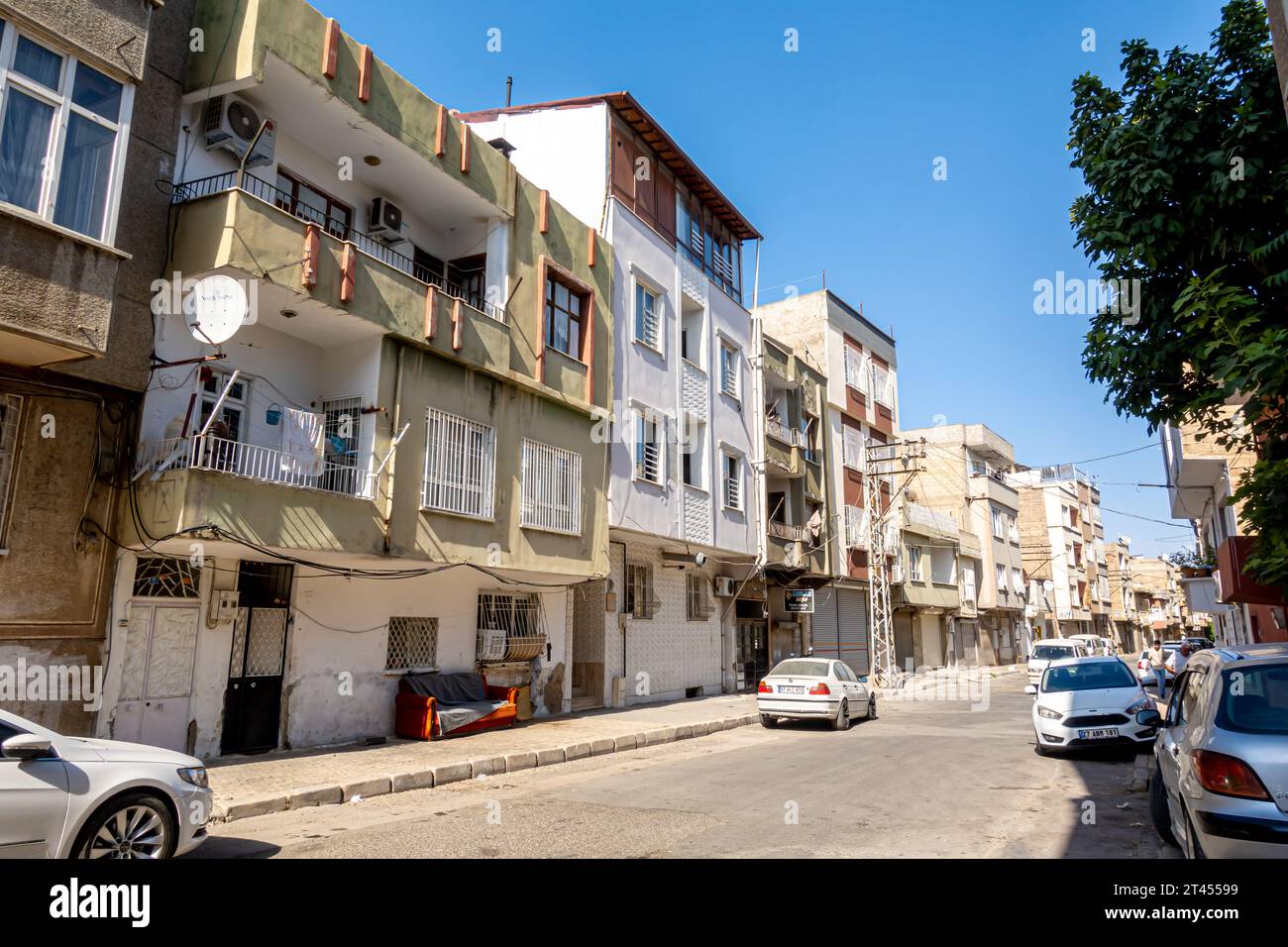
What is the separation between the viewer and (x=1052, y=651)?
88.8ft

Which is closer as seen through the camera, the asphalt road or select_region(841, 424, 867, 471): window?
the asphalt road

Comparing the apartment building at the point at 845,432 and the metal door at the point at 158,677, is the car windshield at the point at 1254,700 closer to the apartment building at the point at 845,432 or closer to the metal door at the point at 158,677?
the metal door at the point at 158,677

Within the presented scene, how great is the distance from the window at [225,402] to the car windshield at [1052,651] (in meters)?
25.2

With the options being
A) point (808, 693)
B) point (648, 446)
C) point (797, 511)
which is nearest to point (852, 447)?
point (797, 511)

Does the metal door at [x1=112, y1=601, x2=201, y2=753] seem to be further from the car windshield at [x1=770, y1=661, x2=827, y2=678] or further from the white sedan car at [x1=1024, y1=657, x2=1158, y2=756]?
the white sedan car at [x1=1024, y1=657, x2=1158, y2=756]

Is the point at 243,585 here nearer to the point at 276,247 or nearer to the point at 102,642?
the point at 102,642

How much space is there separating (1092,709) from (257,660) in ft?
43.4

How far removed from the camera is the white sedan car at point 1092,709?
12625mm

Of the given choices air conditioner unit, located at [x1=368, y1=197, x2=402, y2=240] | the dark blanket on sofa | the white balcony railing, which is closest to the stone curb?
the dark blanket on sofa

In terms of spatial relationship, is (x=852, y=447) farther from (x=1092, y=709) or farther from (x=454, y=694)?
(x=454, y=694)

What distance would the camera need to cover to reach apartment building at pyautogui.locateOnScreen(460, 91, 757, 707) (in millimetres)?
21156

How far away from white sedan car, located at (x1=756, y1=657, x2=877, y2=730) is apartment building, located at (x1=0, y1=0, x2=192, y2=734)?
13061 millimetres

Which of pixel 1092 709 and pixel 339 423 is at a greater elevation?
pixel 339 423

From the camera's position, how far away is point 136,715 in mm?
10945
